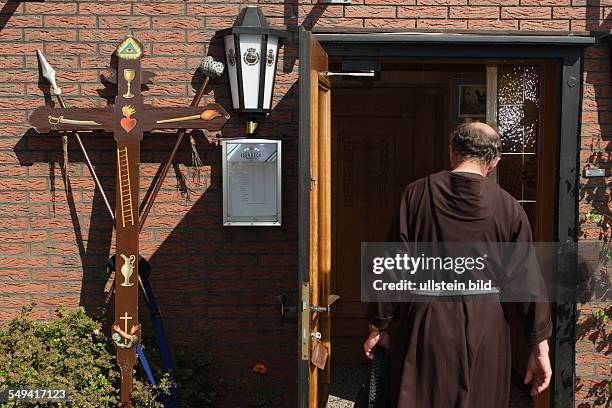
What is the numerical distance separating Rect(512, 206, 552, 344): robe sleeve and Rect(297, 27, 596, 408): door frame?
1.19m

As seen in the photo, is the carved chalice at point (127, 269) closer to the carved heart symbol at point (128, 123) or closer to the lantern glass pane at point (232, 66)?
the carved heart symbol at point (128, 123)

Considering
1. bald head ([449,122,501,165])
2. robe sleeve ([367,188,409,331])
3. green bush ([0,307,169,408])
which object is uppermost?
bald head ([449,122,501,165])

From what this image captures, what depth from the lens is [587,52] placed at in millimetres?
4488

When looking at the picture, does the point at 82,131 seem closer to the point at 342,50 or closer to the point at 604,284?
the point at 342,50

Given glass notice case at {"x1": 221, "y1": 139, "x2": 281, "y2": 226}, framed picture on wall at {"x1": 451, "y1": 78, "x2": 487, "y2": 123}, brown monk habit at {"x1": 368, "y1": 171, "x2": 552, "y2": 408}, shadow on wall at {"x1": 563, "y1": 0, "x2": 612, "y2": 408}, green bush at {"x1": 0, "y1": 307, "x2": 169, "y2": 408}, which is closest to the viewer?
brown monk habit at {"x1": 368, "y1": 171, "x2": 552, "y2": 408}

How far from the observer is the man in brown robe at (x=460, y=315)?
3.36 meters

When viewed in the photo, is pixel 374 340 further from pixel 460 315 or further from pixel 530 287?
pixel 530 287

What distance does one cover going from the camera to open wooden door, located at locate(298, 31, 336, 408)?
11.2 ft

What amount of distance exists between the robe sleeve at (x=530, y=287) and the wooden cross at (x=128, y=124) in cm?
176

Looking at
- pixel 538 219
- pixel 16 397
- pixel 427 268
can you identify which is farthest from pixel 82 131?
pixel 538 219

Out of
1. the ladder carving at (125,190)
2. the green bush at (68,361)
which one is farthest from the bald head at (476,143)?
the green bush at (68,361)

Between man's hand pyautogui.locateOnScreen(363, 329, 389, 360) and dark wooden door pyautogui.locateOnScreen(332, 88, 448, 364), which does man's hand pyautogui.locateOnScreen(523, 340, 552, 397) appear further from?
dark wooden door pyautogui.locateOnScreen(332, 88, 448, 364)

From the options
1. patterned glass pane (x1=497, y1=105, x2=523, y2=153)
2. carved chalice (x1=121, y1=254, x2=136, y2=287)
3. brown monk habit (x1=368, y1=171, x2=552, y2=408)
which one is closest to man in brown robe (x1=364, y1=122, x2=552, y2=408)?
brown monk habit (x1=368, y1=171, x2=552, y2=408)

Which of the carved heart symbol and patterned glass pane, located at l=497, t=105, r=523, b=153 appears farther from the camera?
patterned glass pane, located at l=497, t=105, r=523, b=153
